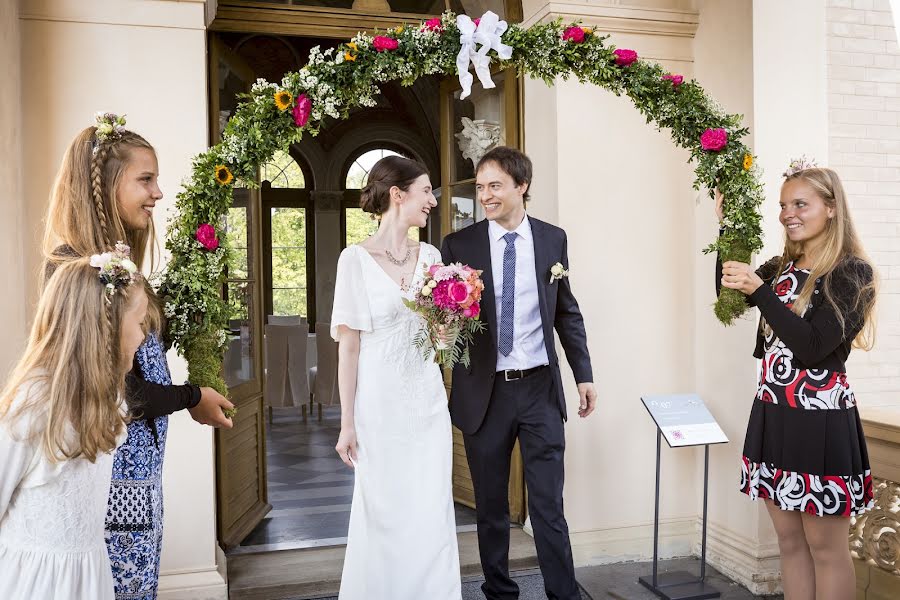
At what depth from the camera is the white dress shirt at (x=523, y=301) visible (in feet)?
11.3

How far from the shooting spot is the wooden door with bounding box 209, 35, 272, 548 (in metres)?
4.34

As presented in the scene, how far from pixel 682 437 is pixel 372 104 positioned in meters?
2.46

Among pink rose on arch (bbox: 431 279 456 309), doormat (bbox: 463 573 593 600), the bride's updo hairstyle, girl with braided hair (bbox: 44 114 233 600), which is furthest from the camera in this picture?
doormat (bbox: 463 573 593 600)

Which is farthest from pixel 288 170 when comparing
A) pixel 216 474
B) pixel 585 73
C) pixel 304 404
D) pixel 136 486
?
pixel 136 486

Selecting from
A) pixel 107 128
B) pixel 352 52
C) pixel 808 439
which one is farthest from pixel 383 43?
pixel 808 439

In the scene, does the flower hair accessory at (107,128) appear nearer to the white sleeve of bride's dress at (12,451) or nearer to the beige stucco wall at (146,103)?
the white sleeve of bride's dress at (12,451)

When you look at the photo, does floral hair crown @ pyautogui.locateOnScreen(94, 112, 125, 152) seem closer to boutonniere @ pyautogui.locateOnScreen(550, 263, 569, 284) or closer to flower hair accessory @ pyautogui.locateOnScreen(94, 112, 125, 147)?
flower hair accessory @ pyautogui.locateOnScreen(94, 112, 125, 147)

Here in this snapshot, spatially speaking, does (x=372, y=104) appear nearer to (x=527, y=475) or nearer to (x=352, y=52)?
(x=352, y=52)

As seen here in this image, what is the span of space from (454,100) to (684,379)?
2.39m

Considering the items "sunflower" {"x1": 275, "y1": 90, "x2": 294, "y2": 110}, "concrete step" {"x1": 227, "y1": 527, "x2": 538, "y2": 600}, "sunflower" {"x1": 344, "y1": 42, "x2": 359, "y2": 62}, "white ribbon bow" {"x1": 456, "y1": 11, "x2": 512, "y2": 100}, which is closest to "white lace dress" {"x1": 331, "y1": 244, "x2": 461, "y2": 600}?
"sunflower" {"x1": 275, "y1": 90, "x2": 294, "y2": 110}

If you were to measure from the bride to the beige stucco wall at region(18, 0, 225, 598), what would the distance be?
113 centimetres

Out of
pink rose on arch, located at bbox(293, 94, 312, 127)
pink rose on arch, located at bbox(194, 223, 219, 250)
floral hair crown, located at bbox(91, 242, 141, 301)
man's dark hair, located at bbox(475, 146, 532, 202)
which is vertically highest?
pink rose on arch, located at bbox(293, 94, 312, 127)

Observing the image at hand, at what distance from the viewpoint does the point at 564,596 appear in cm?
336

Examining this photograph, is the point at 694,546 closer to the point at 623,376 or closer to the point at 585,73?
the point at 623,376
